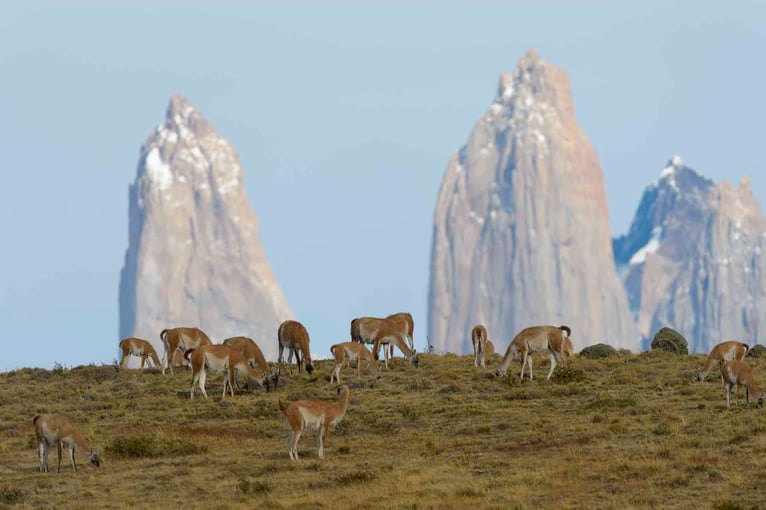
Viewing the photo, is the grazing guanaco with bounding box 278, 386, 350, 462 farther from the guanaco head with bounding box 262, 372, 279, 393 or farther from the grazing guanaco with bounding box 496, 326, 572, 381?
the grazing guanaco with bounding box 496, 326, 572, 381

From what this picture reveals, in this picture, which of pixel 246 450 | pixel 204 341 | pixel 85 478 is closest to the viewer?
pixel 85 478

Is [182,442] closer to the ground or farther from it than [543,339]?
closer to the ground

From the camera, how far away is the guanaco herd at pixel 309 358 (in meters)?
30.7

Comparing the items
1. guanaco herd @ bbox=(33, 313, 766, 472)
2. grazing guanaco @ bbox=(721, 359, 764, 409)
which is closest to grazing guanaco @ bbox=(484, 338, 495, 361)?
guanaco herd @ bbox=(33, 313, 766, 472)

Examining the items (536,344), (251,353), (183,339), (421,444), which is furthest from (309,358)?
(421,444)

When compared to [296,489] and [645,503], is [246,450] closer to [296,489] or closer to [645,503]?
[296,489]

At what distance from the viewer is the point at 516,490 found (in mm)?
27750

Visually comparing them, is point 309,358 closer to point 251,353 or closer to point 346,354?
point 346,354

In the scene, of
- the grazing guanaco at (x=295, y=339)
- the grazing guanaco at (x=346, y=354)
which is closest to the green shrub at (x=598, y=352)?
the grazing guanaco at (x=346, y=354)

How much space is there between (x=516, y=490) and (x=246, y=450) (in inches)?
305

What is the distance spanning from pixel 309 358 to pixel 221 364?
4729mm

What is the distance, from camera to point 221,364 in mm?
38875

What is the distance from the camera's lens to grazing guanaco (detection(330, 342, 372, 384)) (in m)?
40.8

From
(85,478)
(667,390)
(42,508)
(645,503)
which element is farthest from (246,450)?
(667,390)
